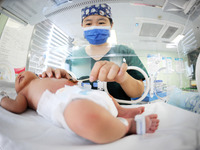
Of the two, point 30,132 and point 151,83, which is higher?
point 151,83

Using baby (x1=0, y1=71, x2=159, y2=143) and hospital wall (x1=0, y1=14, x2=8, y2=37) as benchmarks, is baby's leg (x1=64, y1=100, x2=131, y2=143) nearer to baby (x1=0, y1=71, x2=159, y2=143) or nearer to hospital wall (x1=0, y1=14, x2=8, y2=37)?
baby (x1=0, y1=71, x2=159, y2=143)

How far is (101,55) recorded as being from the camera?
471 mm

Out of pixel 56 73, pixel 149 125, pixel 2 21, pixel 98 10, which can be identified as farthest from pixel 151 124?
pixel 2 21

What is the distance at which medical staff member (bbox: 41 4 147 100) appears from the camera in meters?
0.47

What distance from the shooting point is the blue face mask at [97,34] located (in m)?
Result: 0.49

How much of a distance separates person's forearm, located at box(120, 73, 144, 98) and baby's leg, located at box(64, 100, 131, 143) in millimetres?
239

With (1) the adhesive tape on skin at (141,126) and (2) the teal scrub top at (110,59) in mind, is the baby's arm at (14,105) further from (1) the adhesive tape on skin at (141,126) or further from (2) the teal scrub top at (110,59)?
(1) the adhesive tape on skin at (141,126)

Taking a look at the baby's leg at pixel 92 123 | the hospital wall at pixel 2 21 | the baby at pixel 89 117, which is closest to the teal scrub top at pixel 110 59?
the baby at pixel 89 117

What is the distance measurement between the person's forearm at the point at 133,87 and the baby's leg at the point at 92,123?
239mm

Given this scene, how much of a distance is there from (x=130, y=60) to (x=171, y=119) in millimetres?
272

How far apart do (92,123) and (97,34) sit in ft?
1.27

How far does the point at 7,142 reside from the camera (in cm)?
27

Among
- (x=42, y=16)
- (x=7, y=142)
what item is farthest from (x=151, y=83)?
(x=42, y=16)

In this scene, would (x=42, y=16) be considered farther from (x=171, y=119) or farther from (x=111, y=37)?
(x=171, y=119)
